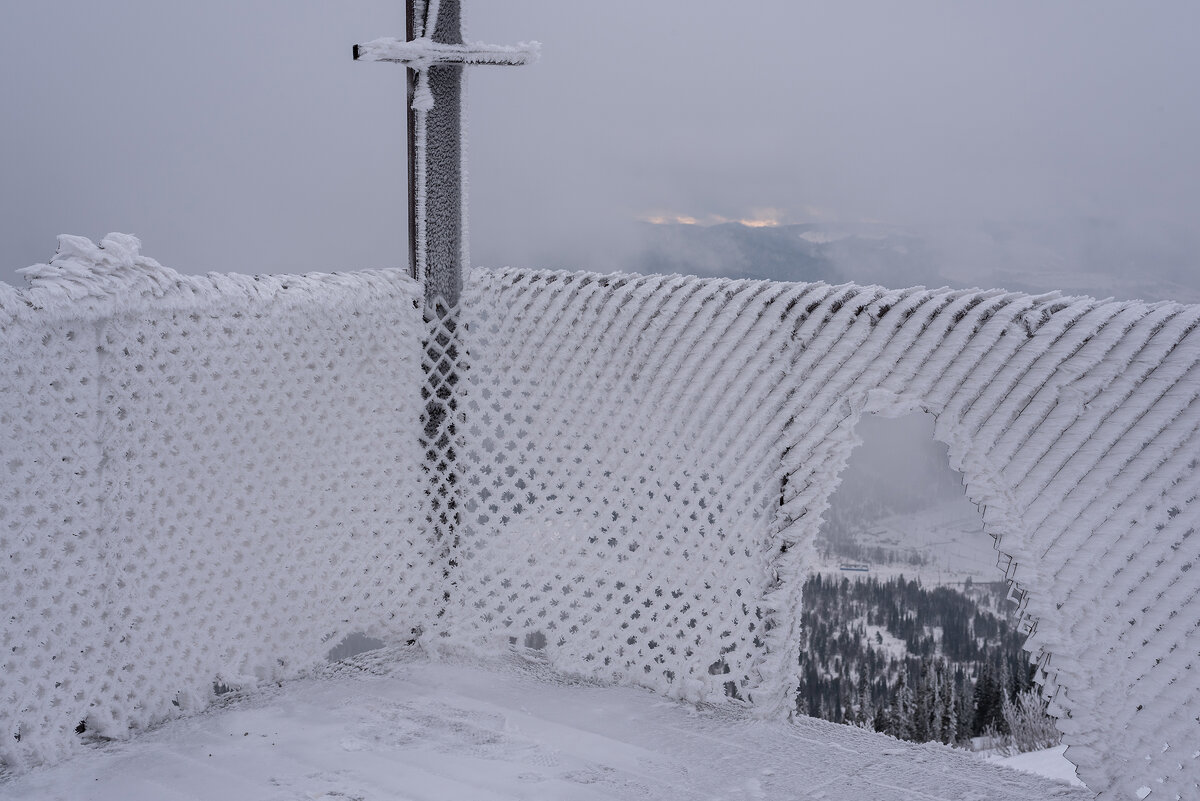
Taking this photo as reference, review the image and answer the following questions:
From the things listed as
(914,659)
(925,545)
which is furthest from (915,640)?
(925,545)

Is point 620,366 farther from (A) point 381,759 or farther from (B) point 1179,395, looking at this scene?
(B) point 1179,395

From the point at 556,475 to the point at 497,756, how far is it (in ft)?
2.92

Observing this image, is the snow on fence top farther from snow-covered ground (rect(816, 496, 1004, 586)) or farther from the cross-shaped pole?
snow-covered ground (rect(816, 496, 1004, 586))

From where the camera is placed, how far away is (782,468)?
2.50 metres

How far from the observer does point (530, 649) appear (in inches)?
114

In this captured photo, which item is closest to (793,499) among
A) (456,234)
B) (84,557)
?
(456,234)

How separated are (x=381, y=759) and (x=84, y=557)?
89 cm

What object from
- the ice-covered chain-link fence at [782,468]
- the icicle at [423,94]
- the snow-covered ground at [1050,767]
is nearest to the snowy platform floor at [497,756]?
the snow-covered ground at [1050,767]

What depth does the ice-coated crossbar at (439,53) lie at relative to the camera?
9.81ft

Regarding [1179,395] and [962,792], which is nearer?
[1179,395]

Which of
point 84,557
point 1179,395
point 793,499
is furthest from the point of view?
point 793,499

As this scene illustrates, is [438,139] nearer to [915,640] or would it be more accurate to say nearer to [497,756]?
[497,756]

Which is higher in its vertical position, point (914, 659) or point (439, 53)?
point (439, 53)

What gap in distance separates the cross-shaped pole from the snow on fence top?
0.15 metres
